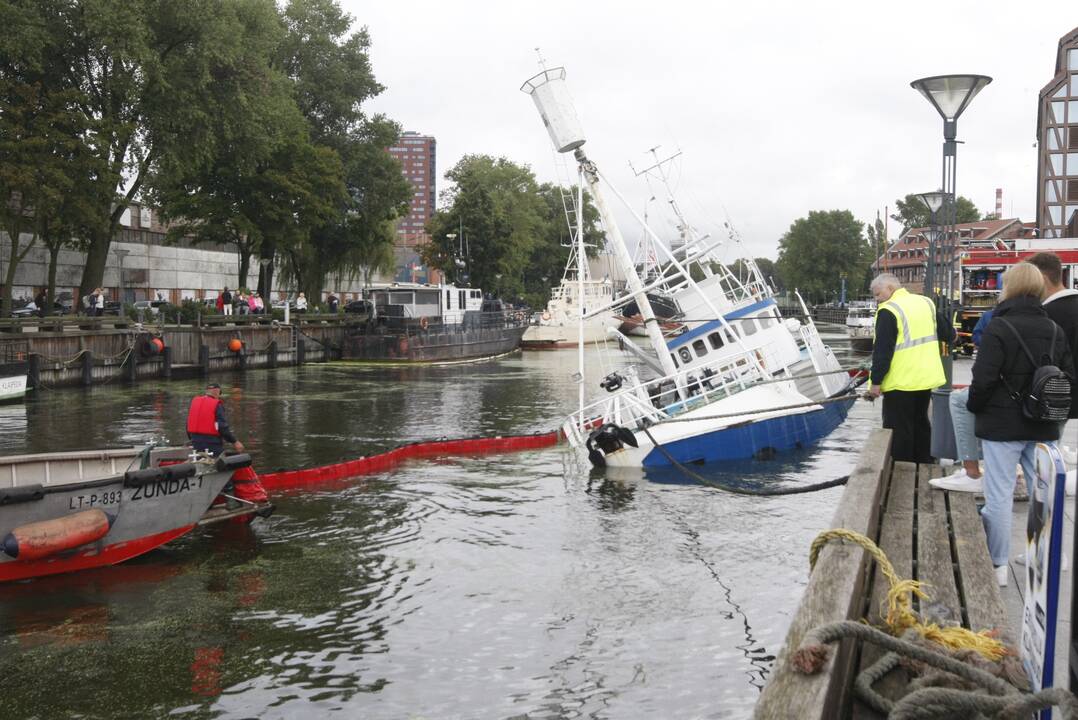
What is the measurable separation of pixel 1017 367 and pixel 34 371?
35.4 metres

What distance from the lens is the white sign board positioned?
3.51m

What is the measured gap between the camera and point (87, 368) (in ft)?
126

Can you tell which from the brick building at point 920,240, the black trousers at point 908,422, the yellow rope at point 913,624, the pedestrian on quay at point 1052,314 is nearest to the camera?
the yellow rope at point 913,624

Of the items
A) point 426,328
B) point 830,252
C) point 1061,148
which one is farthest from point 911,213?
point 426,328

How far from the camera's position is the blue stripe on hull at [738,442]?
2031 cm

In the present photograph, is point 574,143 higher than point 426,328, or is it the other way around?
point 574,143

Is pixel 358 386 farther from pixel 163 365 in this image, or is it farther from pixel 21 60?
pixel 21 60

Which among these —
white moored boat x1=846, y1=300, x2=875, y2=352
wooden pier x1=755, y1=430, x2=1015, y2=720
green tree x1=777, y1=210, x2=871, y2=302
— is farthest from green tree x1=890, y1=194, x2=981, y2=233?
wooden pier x1=755, y1=430, x2=1015, y2=720

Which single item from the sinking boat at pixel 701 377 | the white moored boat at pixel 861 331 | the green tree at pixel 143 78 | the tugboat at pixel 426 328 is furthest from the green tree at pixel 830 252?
the sinking boat at pixel 701 377

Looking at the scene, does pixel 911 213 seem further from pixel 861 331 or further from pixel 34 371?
pixel 34 371

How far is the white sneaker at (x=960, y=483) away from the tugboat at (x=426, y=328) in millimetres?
48547

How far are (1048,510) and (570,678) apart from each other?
6348 millimetres

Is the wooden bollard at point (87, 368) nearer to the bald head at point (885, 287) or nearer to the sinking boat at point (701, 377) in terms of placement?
the sinking boat at point (701, 377)

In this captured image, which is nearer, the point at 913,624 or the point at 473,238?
the point at 913,624
